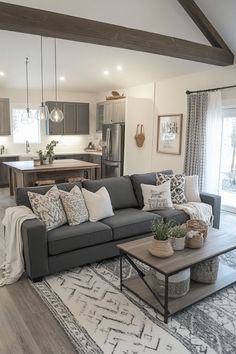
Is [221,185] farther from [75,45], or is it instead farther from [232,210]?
[75,45]

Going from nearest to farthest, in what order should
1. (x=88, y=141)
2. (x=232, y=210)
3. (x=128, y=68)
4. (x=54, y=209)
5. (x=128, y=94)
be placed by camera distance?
1. (x=54, y=209)
2. (x=232, y=210)
3. (x=128, y=68)
4. (x=128, y=94)
5. (x=88, y=141)

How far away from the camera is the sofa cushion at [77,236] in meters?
3.00

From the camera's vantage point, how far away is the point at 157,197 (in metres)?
3.96

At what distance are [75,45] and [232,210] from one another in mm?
4297

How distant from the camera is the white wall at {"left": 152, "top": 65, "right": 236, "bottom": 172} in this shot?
5.27m

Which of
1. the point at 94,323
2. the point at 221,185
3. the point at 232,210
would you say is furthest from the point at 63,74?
the point at 94,323

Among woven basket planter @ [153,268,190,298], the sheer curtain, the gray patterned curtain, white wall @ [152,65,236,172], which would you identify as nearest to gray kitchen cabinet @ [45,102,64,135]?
white wall @ [152,65,236,172]

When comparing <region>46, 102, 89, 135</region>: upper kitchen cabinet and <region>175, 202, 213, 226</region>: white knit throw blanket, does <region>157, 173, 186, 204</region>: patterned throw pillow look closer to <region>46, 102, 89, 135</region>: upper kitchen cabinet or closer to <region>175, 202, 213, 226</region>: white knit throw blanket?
<region>175, 202, 213, 226</region>: white knit throw blanket

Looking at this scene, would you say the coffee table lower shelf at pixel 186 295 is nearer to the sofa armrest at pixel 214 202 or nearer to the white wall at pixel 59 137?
the sofa armrest at pixel 214 202

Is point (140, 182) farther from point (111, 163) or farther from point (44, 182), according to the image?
point (111, 163)

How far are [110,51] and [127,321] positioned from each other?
4996mm

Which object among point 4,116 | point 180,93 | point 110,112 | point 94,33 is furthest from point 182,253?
point 4,116

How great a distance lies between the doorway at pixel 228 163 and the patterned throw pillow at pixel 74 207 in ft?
10.9

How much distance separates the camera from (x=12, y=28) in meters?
3.38
